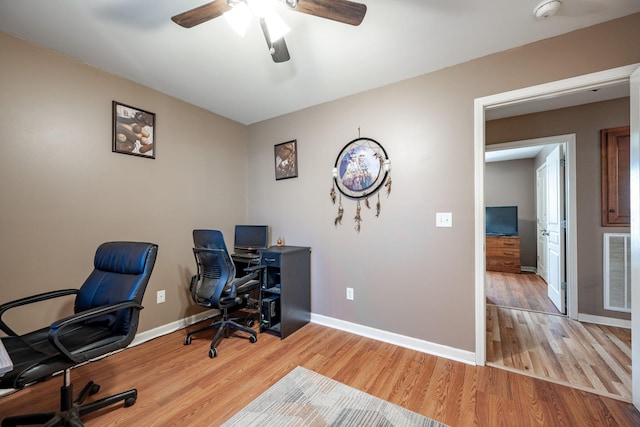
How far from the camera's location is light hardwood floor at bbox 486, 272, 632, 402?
1785 mm

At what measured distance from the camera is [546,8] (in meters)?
1.50

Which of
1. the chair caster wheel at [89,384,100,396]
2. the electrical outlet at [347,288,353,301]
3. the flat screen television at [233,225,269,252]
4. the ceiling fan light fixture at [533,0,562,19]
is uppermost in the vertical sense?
the ceiling fan light fixture at [533,0,562,19]

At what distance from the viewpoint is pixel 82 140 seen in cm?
205

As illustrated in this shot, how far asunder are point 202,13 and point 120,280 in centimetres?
166

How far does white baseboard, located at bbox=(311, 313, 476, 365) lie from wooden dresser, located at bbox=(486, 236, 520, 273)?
13.2 feet

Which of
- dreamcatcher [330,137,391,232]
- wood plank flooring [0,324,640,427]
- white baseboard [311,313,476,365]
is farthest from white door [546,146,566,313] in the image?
dreamcatcher [330,137,391,232]

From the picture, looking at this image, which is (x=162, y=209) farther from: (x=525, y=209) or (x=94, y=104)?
(x=525, y=209)

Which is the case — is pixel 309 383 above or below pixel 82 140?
below

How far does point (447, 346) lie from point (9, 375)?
2.67 metres

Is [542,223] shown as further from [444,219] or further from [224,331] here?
[224,331]

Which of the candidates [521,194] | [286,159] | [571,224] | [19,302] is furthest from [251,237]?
[521,194]

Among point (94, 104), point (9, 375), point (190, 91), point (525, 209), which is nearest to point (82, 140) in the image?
point (94, 104)

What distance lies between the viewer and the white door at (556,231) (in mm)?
2971

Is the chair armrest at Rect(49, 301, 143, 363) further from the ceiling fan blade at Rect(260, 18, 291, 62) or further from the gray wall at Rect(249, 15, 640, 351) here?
the gray wall at Rect(249, 15, 640, 351)
